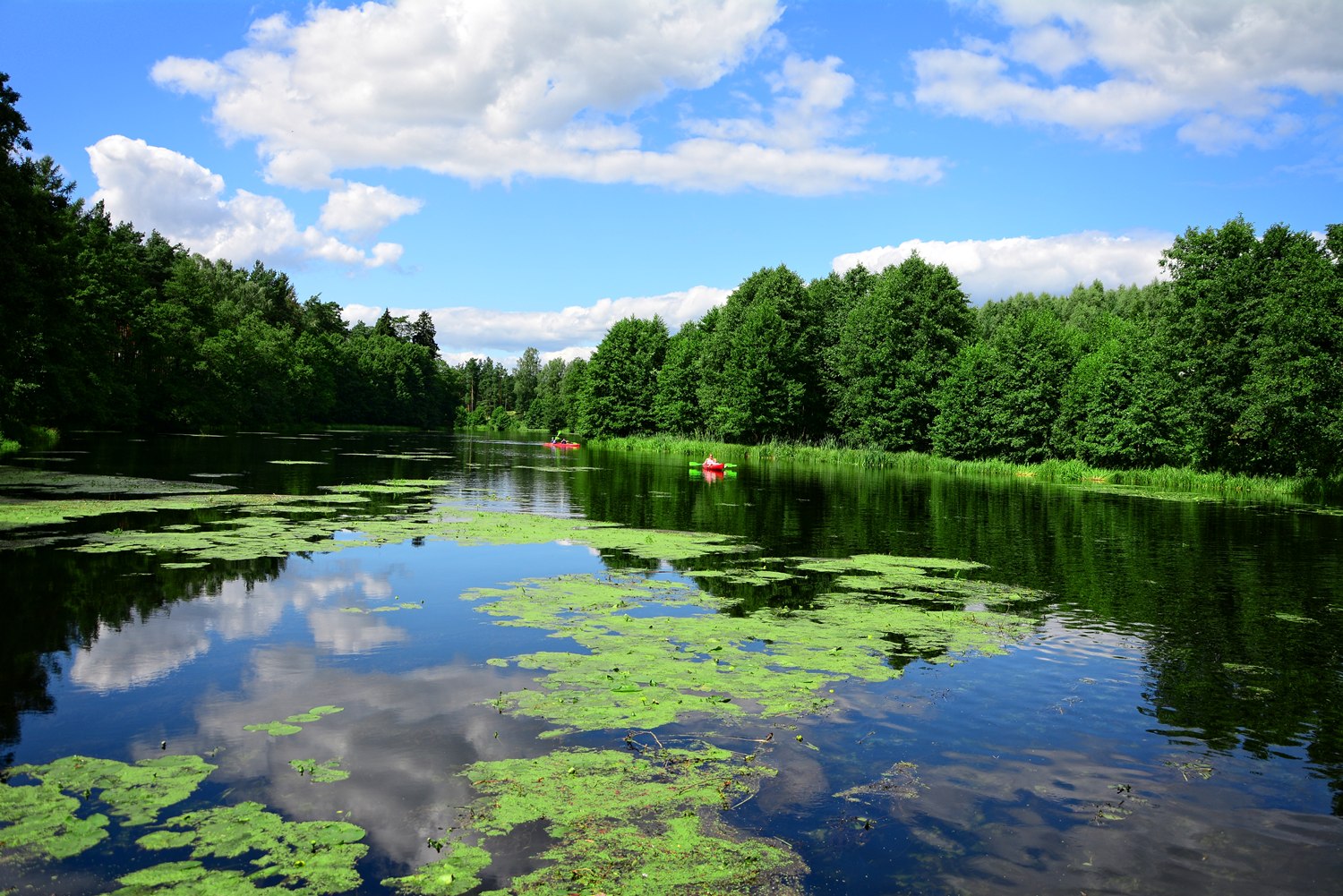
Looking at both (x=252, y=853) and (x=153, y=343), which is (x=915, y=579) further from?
(x=153, y=343)

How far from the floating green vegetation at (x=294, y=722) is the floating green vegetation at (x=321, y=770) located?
0.89 metres

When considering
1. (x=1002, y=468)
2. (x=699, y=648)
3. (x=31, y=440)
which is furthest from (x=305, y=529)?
(x=1002, y=468)

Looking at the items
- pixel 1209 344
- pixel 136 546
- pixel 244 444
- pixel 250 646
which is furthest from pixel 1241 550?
pixel 244 444

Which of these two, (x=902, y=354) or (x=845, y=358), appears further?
(x=845, y=358)

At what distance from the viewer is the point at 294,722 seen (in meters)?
9.32

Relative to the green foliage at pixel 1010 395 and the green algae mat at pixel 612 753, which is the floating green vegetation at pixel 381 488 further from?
the green foliage at pixel 1010 395

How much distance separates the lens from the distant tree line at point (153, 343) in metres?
41.3

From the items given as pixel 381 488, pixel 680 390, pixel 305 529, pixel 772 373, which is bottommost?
pixel 305 529

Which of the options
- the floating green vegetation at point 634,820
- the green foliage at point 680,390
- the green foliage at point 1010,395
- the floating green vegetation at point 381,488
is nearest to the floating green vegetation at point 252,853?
the floating green vegetation at point 634,820

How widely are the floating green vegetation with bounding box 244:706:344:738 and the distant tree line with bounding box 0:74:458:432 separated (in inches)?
1545

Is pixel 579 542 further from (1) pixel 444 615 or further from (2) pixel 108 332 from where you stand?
(2) pixel 108 332

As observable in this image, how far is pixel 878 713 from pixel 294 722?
7009 mm

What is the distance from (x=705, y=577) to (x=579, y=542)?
583 centimetres

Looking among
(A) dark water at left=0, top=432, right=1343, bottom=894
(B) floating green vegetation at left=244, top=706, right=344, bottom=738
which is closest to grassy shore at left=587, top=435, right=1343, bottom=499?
(A) dark water at left=0, top=432, right=1343, bottom=894
